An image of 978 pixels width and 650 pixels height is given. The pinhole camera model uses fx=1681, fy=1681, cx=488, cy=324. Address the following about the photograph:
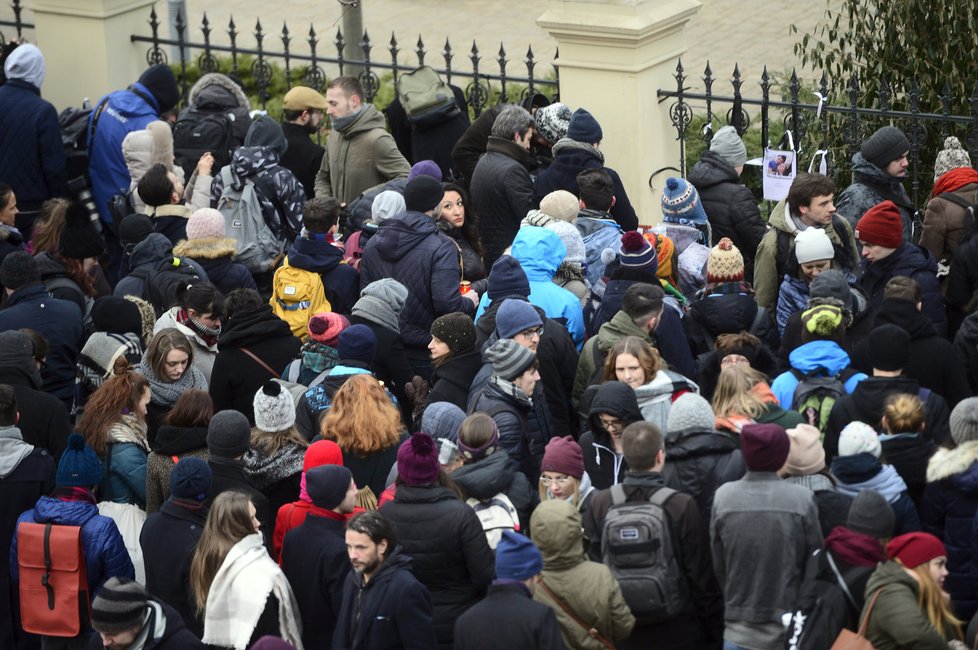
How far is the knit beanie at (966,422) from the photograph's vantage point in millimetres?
7270

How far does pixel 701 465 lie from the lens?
24.6ft

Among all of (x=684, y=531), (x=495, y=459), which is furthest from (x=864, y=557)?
(x=495, y=459)

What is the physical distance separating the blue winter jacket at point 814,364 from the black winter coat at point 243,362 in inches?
107

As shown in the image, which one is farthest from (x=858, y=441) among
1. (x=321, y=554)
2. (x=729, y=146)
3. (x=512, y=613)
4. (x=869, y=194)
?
(x=729, y=146)

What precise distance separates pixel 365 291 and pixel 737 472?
2814 millimetres

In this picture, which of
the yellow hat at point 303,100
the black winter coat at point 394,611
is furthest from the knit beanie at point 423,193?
the black winter coat at point 394,611

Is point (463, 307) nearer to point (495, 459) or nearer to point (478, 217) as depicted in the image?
point (478, 217)

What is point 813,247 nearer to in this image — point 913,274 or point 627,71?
point 913,274

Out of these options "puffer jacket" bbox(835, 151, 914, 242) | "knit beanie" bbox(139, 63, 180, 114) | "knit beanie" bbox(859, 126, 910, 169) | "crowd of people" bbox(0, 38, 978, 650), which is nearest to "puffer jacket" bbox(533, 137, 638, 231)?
"crowd of people" bbox(0, 38, 978, 650)

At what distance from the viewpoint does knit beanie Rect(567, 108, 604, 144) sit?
1089 centimetres

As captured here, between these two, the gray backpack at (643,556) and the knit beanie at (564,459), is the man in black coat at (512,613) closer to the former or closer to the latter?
the gray backpack at (643,556)

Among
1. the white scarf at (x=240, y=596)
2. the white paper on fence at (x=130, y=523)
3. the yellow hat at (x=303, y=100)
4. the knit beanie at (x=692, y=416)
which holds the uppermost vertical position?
the yellow hat at (x=303, y=100)

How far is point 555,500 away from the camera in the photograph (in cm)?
700

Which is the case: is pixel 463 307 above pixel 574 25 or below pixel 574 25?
below
